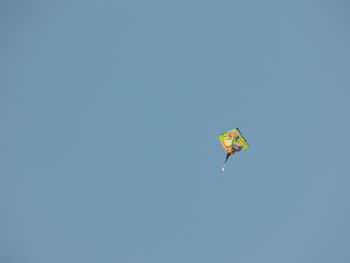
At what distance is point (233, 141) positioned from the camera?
75.5 m

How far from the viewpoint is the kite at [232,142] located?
75.1 metres

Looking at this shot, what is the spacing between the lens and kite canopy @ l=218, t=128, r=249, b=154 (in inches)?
2958

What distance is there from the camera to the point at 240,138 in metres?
75.1

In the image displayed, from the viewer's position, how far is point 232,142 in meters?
75.6

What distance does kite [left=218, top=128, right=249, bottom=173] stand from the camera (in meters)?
75.1

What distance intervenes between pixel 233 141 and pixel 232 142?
0.18m

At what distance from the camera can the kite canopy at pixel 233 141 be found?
2958 inches
